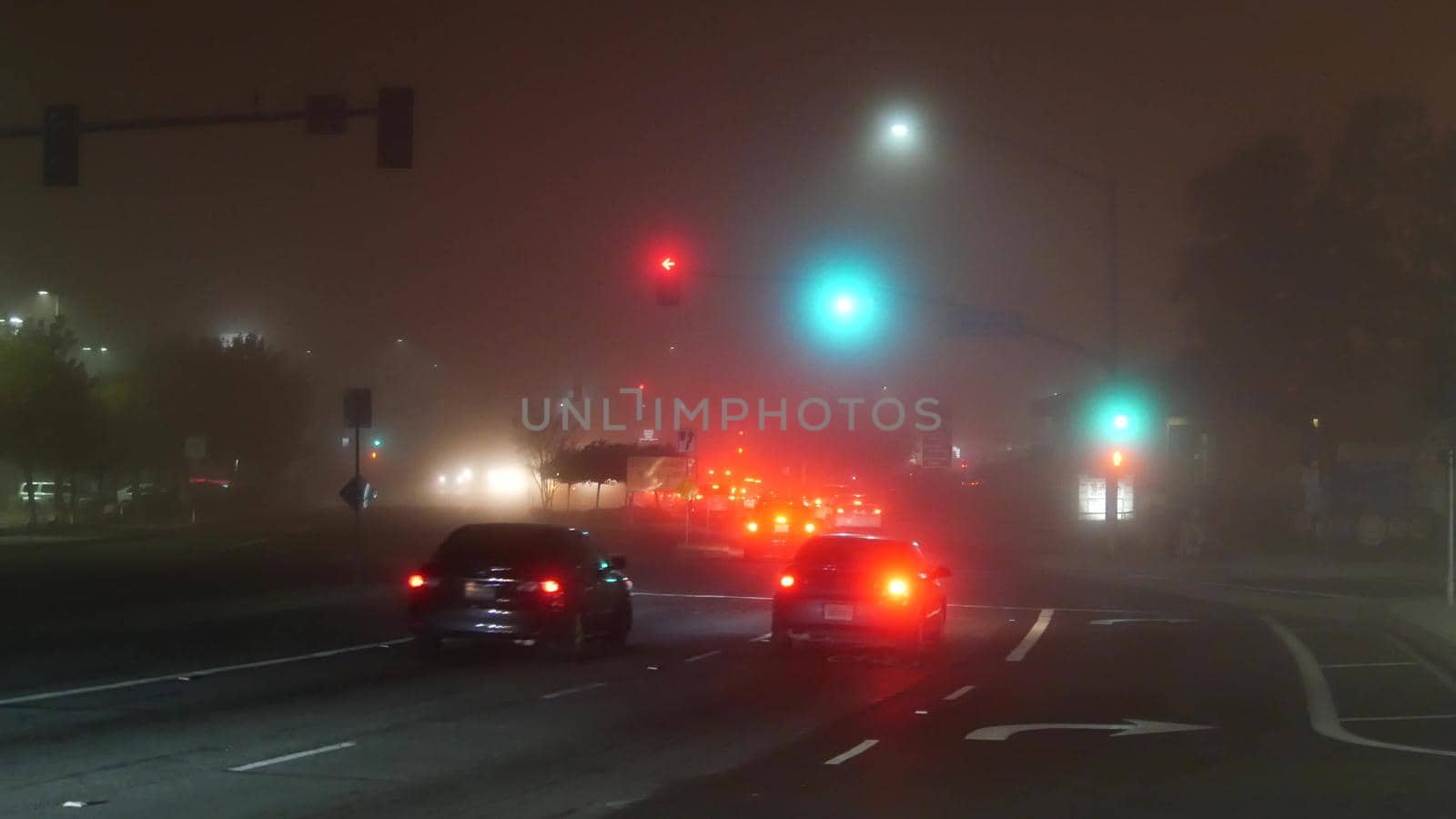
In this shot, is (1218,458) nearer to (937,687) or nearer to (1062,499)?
(1062,499)

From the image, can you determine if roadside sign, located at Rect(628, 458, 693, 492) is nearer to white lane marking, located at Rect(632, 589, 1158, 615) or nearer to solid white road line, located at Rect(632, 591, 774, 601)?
solid white road line, located at Rect(632, 591, 774, 601)

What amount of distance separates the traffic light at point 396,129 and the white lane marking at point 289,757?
819cm

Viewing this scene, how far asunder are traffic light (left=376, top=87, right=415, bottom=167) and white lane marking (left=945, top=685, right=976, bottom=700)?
8.59m

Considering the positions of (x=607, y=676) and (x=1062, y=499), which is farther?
(x=1062, y=499)

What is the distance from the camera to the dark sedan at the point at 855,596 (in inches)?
788

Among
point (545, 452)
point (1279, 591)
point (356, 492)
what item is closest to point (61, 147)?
point (356, 492)

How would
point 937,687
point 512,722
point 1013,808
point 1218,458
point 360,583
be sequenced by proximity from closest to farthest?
point 1013,808, point 512,722, point 937,687, point 360,583, point 1218,458

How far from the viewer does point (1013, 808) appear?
10.6m

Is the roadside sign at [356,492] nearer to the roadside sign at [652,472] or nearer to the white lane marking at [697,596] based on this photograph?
the white lane marking at [697,596]

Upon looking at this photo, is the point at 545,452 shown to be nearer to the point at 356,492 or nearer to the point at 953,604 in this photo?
the point at 356,492

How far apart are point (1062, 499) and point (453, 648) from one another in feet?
172

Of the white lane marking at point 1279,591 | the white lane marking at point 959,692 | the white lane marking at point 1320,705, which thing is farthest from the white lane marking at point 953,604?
the white lane marking at point 959,692

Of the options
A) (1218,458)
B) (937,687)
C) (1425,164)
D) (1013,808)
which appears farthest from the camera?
(1218,458)

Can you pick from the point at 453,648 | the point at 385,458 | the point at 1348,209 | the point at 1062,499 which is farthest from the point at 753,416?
the point at 453,648
